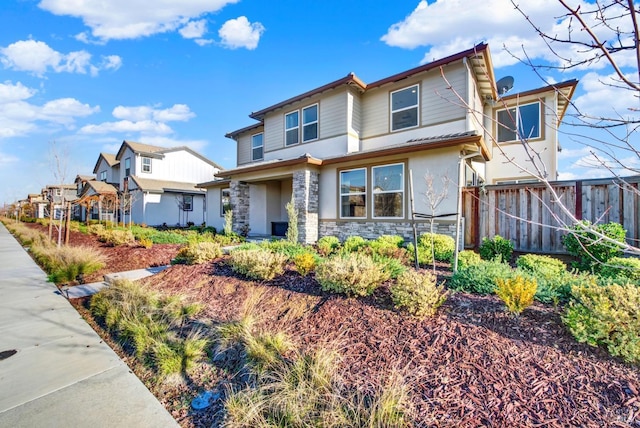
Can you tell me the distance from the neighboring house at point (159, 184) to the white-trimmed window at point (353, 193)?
14.8 meters

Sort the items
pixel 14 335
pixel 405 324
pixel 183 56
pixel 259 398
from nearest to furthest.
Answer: pixel 259 398 → pixel 405 324 → pixel 14 335 → pixel 183 56

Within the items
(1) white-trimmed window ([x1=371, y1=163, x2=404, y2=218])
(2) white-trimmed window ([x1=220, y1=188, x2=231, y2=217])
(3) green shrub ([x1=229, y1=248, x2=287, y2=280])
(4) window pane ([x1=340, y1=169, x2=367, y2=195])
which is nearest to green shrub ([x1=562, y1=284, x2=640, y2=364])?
(3) green shrub ([x1=229, y1=248, x2=287, y2=280])

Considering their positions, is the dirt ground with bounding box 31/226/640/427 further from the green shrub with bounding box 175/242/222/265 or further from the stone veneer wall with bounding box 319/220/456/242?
the stone veneer wall with bounding box 319/220/456/242

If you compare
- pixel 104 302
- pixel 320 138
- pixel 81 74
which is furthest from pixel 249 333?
pixel 81 74

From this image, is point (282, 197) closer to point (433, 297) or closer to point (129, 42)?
point (129, 42)

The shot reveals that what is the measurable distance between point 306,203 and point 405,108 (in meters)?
5.32

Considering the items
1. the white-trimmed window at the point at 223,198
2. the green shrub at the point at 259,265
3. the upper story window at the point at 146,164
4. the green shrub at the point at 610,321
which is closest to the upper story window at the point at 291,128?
the white-trimmed window at the point at 223,198

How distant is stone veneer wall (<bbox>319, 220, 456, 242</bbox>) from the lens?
8.46m

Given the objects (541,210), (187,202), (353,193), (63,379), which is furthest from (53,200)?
(541,210)

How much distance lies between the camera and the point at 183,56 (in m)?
11.3

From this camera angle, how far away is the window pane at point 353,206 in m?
10.2

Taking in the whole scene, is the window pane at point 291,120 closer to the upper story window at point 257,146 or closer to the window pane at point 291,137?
the window pane at point 291,137

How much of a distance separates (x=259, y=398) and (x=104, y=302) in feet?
13.1

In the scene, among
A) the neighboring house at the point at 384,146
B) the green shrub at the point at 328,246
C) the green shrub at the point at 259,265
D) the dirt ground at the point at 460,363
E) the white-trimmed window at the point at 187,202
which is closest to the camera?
the dirt ground at the point at 460,363
